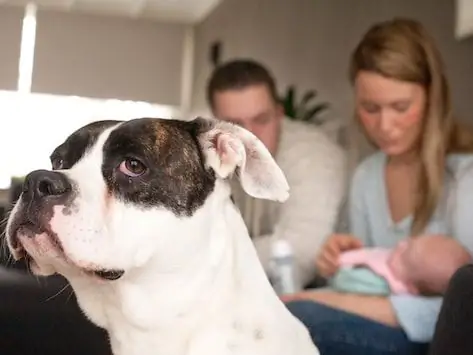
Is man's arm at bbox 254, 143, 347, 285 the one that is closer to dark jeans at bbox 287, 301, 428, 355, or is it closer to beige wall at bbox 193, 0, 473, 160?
dark jeans at bbox 287, 301, 428, 355

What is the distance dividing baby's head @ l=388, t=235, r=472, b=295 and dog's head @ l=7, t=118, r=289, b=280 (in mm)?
451

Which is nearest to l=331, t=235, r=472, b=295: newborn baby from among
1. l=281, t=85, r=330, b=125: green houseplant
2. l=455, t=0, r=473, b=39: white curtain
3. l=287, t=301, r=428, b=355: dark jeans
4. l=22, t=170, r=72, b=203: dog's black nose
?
l=287, t=301, r=428, b=355: dark jeans

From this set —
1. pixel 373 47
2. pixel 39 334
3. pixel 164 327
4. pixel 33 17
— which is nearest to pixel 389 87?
pixel 373 47

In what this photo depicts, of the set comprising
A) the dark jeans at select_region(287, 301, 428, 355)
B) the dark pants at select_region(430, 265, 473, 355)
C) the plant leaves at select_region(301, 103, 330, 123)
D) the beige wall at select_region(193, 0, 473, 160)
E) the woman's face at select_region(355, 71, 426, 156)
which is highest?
the beige wall at select_region(193, 0, 473, 160)

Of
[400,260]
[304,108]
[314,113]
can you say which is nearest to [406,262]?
[400,260]

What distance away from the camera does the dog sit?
1.08m

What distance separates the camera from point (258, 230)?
2441 millimetres

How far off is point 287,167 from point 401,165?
17.0 inches

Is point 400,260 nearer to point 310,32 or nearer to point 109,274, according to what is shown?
point 109,274

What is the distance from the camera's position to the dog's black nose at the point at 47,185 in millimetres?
1064

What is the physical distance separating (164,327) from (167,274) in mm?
81

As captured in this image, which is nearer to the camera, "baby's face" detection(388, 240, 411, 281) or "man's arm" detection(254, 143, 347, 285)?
"baby's face" detection(388, 240, 411, 281)

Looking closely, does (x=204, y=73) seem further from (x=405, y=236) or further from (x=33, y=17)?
(x=405, y=236)

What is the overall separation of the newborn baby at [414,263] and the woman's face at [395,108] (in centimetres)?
30
